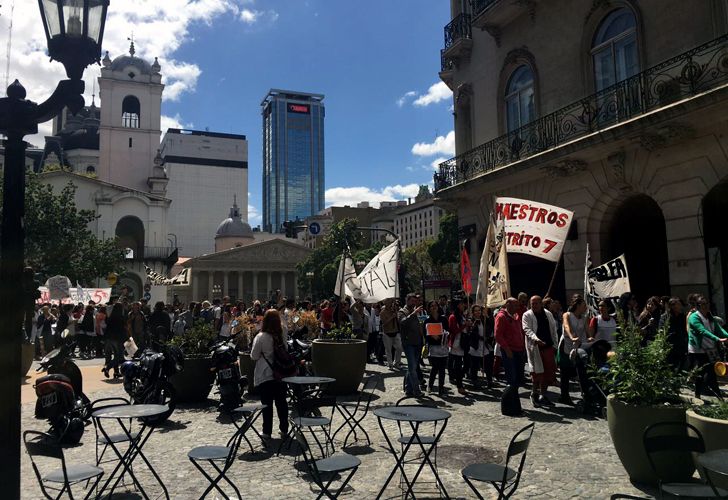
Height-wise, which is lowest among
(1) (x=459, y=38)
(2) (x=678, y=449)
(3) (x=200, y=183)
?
(2) (x=678, y=449)

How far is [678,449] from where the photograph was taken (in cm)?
464

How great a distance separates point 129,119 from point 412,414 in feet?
284

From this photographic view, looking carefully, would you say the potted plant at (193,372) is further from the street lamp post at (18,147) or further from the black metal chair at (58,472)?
the street lamp post at (18,147)

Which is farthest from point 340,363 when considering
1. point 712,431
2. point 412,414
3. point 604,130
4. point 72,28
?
point 604,130

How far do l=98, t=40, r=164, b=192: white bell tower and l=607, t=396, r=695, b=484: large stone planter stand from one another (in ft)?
272

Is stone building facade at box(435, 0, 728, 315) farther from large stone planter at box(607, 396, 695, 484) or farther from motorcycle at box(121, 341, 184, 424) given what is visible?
motorcycle at box(121, 341, 184, 424)

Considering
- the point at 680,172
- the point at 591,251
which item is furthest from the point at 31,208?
the point at 680,172

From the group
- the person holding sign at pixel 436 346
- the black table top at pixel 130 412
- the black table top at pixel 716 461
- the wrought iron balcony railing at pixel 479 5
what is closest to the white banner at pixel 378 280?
the person holding sign at pixel 436 346

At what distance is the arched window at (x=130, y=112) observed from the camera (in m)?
79.6

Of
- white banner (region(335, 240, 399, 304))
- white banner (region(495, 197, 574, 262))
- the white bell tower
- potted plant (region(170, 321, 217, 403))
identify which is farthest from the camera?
the white bell tower

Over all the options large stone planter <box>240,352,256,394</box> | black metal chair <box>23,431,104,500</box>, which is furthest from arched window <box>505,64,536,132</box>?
black metal chair <box>23,431,104,500</box>

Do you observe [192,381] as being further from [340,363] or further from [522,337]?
[522,337]

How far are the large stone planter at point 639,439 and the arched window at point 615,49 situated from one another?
11588 mm

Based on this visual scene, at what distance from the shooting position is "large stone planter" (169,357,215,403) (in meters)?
10.1
